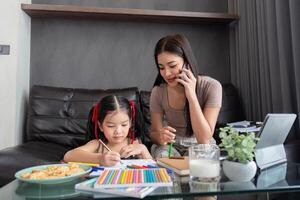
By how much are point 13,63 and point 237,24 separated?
1673 mm

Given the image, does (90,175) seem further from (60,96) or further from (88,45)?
(88,45)

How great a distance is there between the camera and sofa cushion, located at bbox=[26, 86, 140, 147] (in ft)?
5.39

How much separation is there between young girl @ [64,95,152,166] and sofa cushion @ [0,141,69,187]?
0.59ft

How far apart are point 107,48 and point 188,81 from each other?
1.13m

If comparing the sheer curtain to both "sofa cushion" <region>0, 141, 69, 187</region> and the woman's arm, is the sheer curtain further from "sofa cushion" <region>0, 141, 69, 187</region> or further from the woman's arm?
"sofa cushion" <region>0, 141, 69, 187</region>

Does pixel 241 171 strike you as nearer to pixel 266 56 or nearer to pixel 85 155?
pixel 85 155

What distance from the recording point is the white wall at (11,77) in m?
Answer: 1.65

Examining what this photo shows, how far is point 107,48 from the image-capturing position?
6.86 feet

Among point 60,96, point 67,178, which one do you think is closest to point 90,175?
point 67,178

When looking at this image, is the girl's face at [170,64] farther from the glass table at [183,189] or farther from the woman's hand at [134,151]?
the glass table at [183,189]

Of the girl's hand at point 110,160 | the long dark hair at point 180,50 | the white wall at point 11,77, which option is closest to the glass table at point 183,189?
the girl's hand at point 110,160

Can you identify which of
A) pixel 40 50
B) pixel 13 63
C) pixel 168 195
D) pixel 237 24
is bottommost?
pixel 168 195

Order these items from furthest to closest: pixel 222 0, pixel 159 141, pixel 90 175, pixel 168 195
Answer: pixel 222 0, pixel 159 141, pixel 90 175, pixel 168 195

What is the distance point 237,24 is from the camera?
211 cm
